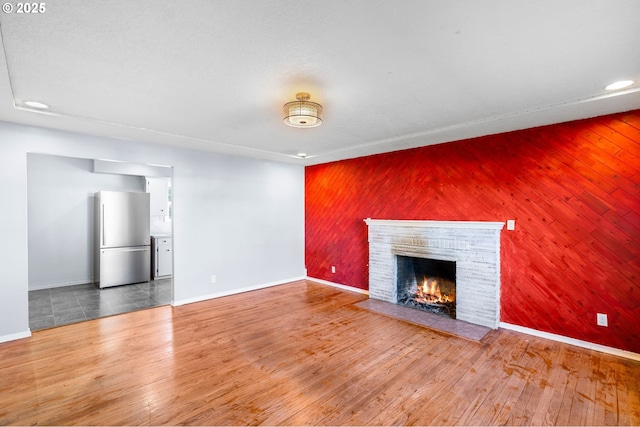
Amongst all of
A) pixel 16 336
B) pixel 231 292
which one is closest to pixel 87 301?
pixel 16 336

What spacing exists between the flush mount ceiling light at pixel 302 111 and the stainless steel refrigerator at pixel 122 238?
4675 mm

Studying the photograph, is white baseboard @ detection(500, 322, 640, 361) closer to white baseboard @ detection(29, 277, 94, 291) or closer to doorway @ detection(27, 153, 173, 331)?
doorway @ detection(27, 153, 173, 331)

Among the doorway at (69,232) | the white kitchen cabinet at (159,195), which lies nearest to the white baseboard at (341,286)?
the doorway at (69,232)

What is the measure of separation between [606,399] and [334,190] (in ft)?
14.6

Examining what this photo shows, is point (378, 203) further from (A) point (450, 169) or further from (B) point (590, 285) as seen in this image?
(B) point (590, 285)

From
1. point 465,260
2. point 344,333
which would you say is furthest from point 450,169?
point 344,333

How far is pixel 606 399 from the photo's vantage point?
227 centimetres

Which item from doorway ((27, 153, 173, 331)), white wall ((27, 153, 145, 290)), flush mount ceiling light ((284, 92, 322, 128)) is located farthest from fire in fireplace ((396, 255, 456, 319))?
white wall ((27, 153, 145, 290))

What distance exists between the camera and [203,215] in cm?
489

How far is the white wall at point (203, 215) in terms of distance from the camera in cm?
334

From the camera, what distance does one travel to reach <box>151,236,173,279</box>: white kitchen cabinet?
21.1ft

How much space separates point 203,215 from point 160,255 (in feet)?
8.01

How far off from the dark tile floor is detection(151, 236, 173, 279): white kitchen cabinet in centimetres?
47

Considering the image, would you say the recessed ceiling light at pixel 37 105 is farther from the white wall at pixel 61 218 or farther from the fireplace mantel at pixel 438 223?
the fireplace mantel at pixel 438 223
